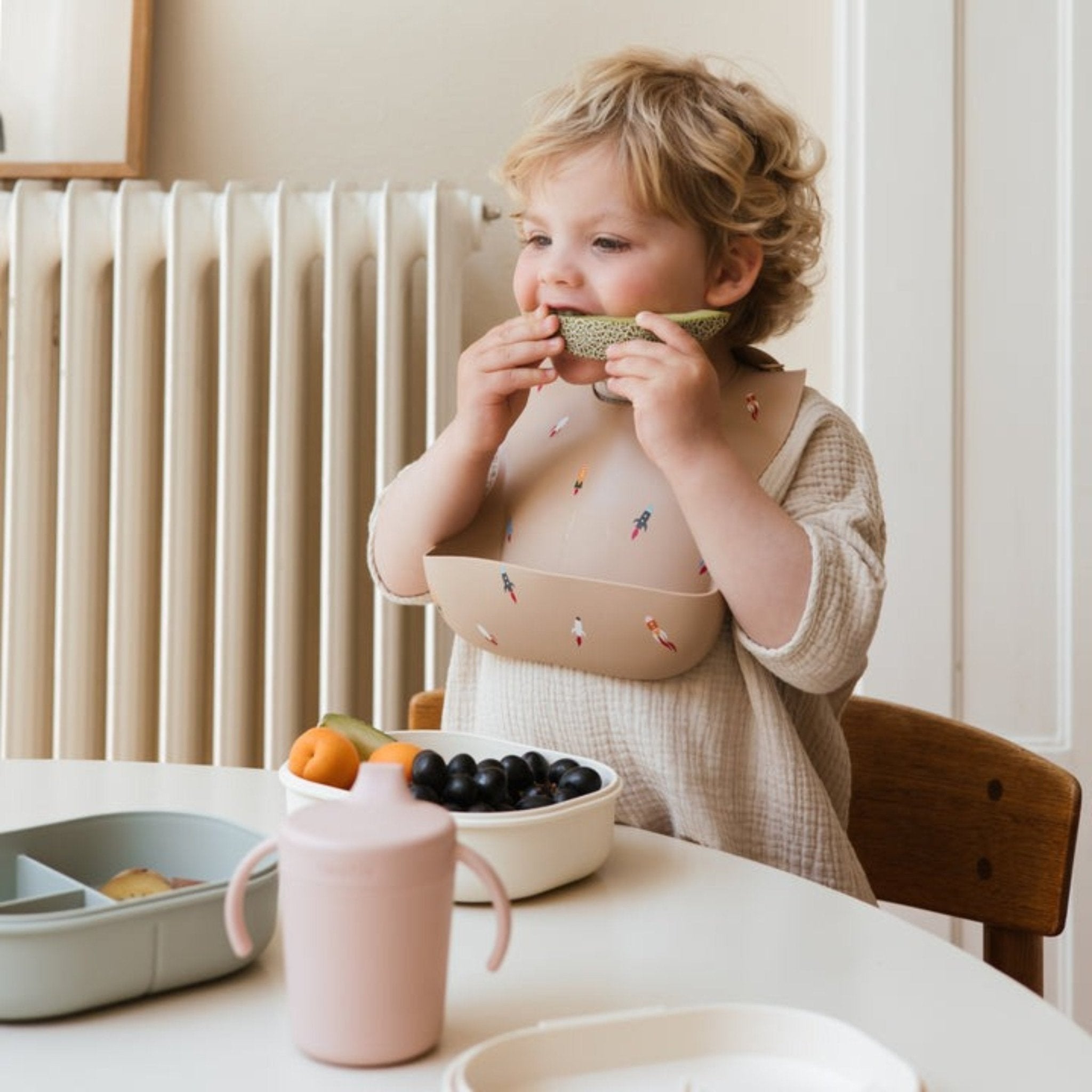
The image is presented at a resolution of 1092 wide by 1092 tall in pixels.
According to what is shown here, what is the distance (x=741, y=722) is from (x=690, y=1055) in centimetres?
49

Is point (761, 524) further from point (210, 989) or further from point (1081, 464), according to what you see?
point (1081, 464)

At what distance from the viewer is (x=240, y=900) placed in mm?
580

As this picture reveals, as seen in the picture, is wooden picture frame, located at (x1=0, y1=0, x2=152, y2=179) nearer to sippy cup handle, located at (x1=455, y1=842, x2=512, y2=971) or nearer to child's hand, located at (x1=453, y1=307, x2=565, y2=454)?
child's hand, located at (x1=453, y1=307, x2=565, y2=454)

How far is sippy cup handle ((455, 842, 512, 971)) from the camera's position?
21.8 inches

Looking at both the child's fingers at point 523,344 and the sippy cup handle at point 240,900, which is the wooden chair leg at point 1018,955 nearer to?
the child's fingers at point 523,344

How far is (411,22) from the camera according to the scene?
6.49 feet

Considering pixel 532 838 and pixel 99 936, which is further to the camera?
pixel 532 838

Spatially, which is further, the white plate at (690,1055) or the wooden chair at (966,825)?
the wooden chair at (966,825)

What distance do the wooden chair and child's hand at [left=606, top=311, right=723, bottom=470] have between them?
0.31 m

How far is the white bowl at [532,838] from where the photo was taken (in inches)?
28.7

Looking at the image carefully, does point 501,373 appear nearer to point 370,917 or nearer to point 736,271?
point 736,271

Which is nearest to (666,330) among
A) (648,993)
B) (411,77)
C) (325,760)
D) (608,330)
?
(608,330)

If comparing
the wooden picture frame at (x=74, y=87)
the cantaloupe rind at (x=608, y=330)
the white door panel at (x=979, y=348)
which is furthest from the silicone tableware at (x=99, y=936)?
the wooden picture frame at (x=74, y=87)

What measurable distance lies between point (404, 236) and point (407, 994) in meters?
1.45
